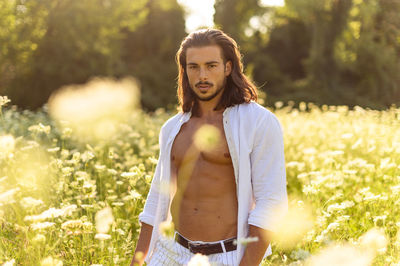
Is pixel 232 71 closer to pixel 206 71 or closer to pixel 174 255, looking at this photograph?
pixel 206 71

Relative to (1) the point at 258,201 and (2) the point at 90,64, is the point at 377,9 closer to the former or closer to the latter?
(2) the point at 90,64

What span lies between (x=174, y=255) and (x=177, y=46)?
93.8 feet

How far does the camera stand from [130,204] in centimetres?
460

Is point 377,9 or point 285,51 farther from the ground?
point 377,9

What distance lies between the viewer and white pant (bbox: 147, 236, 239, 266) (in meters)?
2.51

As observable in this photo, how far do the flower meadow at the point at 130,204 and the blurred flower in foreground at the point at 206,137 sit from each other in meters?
0.56

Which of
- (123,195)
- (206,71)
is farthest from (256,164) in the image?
(123,195)

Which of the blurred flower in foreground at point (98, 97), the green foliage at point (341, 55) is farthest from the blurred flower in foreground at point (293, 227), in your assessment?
the green foliage at point (341, 55)

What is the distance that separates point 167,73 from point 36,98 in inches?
364

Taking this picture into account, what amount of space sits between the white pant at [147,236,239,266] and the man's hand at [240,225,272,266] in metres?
0.13

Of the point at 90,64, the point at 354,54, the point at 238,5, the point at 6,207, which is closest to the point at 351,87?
the point at 354,54

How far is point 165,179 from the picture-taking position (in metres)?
2.95

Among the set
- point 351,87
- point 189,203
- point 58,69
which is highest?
point 189,203

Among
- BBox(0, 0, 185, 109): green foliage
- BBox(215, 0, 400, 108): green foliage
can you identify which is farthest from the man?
BBox(215, 0, 400, 108): green foliage
